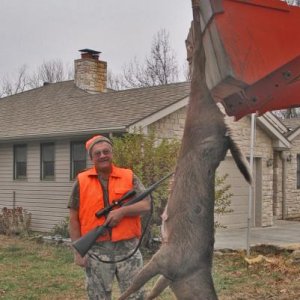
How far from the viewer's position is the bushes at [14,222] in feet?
55.7

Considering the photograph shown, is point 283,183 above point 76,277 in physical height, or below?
above

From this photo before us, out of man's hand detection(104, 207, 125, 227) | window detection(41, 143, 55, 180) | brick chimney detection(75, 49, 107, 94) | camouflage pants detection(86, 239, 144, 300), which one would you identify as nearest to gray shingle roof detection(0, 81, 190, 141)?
brick chimney detection(75, 49, 107, 94)

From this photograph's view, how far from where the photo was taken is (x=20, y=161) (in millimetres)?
18891

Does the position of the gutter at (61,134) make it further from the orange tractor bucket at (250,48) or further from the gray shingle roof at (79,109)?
the orange tractor bucket at (250,48)

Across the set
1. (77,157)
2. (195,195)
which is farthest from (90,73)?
(195,195)

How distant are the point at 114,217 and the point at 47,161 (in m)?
14.0

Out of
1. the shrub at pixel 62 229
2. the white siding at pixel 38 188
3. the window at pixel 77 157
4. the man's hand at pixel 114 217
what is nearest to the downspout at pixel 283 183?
the window at pixel 77 157

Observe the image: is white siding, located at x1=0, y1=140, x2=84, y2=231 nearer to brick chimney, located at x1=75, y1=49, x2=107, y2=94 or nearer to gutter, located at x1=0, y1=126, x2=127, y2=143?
gutter, located at x1=0, y1=126, x2=127, y2=143

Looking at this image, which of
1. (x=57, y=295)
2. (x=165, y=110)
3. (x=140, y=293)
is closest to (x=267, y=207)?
(x=165, y=110)

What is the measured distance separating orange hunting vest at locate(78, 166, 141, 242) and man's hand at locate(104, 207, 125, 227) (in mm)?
263

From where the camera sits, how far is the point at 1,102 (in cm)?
2456

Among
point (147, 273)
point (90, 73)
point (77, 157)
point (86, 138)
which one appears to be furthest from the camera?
point (90, 73)

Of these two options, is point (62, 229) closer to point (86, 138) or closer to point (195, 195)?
point (86, 138)

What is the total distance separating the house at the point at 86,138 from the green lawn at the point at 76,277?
384 centimetres
